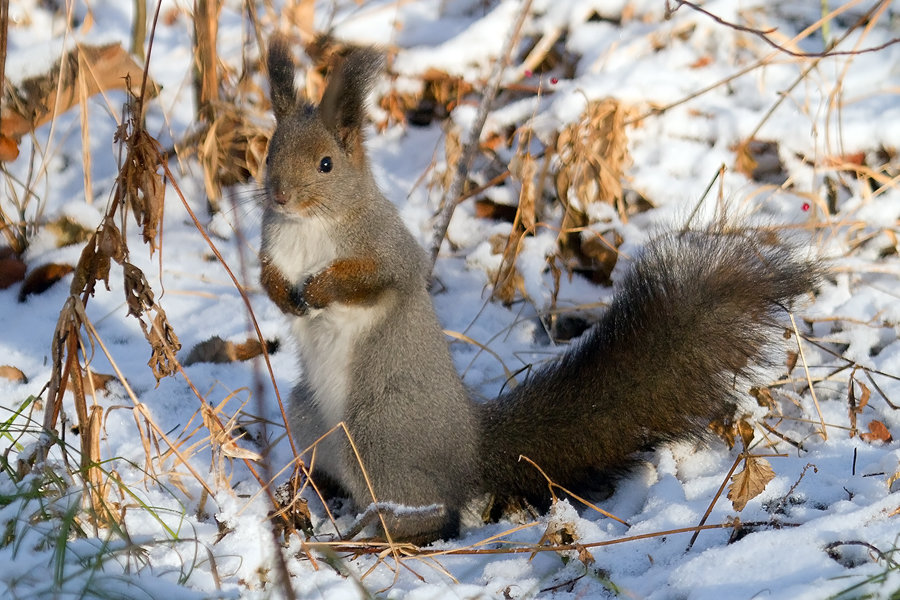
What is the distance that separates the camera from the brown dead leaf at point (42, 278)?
307 centimetres

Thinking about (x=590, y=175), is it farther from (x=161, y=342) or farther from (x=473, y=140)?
(x=161, y=342)

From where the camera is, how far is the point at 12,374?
8.63 feet

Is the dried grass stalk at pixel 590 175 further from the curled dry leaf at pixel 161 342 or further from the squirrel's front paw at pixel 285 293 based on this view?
the curled dry leaf at pixel 161 342

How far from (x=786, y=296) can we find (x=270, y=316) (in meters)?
1.76

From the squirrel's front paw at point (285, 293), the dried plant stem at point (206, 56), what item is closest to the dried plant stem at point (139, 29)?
the dried plant stem at point (206, 56)

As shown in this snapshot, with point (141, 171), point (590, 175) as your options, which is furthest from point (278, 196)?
point (590, 175)

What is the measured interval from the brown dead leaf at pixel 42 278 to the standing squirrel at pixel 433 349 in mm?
1132

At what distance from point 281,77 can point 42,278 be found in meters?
1.34

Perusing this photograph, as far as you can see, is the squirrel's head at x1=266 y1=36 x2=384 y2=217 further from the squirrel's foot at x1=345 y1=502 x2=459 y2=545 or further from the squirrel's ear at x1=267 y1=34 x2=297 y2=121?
the squirrel's foot at x1=345 y1=502 x2=459 y2=545

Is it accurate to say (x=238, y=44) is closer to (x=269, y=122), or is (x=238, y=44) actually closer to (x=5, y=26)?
(x=269, y=122)

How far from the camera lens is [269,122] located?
3551 millimetres

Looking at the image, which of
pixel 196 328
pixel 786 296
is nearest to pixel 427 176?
pixel 196 328

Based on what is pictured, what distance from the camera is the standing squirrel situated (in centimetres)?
213

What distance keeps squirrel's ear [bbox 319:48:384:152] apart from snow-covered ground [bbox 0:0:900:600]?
0.30 m
